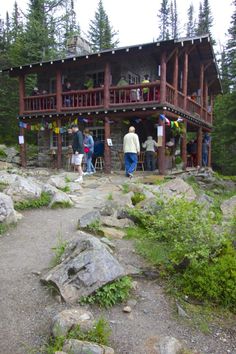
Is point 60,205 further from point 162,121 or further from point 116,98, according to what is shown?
point 116,98

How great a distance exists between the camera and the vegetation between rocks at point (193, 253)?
391 cm

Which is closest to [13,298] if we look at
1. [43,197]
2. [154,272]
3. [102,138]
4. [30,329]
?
[30,329]

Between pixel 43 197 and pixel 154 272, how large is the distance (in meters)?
4.13

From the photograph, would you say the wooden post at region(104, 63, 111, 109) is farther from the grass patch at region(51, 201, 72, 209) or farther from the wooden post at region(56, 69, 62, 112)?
the grass patch at region(51, 201, 72, 209)

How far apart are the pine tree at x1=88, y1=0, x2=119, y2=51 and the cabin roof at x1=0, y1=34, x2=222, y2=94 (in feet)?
76.3

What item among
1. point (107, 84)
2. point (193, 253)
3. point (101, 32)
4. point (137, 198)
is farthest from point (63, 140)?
point (101, 32)

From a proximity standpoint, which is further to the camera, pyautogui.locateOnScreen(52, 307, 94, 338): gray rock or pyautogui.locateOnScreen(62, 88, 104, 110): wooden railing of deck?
pyautogui.locateOnScreen(62, 88, 104, 110): wooden railing of deck

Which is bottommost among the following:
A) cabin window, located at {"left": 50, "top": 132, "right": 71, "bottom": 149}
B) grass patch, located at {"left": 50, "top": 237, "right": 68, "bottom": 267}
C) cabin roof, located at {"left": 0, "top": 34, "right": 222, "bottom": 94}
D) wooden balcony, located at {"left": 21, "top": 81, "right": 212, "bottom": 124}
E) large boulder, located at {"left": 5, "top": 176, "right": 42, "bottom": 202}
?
grass patch, located at {"left": 50, "top": 237, "right": 68, "bottom": 267}

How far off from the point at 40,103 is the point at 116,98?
4300mm

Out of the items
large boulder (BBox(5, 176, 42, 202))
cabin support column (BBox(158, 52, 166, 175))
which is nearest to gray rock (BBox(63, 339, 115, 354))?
large boulder (BBox(5, 176, 42, 202))

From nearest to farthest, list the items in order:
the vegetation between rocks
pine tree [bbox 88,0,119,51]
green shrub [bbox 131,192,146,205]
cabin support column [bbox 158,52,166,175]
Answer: the vegetation between rocks, green shrub [bbox 131,192,146,205], cabin support column [bbox 158,52,166,175], pine tree [bbox 88,0,119,51]

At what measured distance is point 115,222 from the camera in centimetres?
622

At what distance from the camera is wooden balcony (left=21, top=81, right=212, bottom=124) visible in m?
13.6

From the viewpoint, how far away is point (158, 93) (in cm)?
1341
